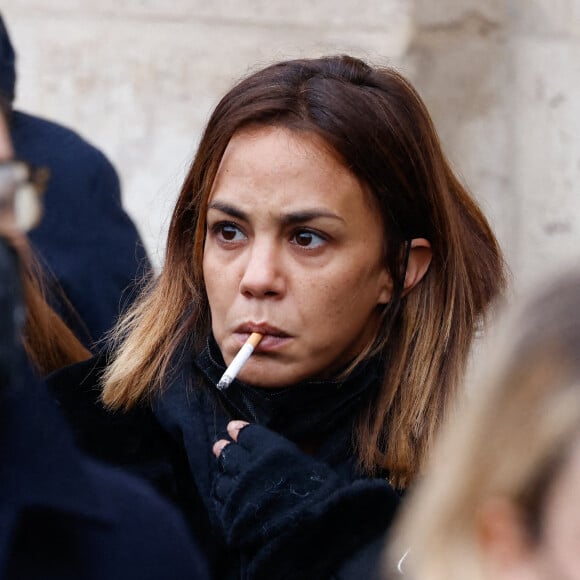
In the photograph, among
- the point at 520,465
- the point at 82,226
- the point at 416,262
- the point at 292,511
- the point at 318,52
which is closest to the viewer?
the point at 520,465

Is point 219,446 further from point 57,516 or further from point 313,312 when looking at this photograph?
point 57,516

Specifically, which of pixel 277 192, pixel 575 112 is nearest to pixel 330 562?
pixel 277 192

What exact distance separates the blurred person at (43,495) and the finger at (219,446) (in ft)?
2.31

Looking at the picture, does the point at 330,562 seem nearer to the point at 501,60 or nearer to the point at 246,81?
the point at 246,81

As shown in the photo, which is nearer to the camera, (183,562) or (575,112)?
(183,562)

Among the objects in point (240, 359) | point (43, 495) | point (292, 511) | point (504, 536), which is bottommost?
point (292, 511)

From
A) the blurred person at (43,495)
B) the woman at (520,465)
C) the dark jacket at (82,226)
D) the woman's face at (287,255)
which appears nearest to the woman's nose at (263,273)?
the woman's face at (287,255)

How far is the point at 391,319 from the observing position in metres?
2.67

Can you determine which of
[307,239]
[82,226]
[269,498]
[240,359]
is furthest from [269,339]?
[82,226]

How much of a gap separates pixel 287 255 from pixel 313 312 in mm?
98

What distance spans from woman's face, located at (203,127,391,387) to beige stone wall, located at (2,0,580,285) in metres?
1.88

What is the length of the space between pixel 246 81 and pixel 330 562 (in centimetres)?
84

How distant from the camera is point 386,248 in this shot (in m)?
2.61

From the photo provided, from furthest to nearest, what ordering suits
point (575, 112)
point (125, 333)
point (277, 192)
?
1. point (575, 112)
2. point (125, 333)
3. point (277, 192)
